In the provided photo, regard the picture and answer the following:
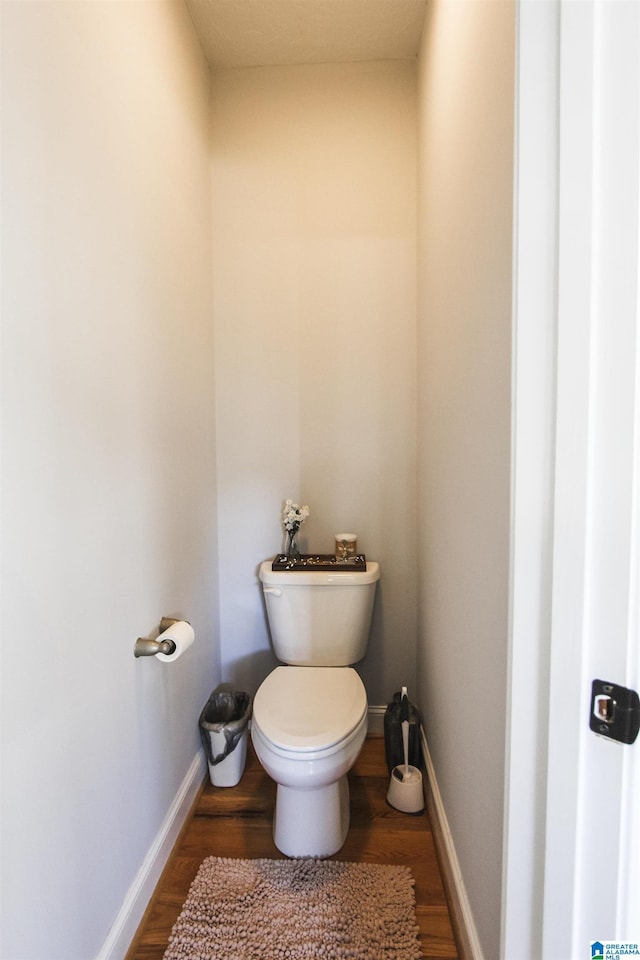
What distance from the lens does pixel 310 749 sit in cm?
121

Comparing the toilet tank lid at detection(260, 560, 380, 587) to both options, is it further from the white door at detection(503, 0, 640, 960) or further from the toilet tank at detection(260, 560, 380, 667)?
the white door at detection(503, 0, 640, 960)

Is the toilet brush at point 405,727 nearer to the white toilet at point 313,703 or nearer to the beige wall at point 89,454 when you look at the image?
the white toilet at point 313,703

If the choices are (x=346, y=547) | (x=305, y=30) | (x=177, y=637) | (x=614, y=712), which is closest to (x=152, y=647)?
(x=177, y=637)

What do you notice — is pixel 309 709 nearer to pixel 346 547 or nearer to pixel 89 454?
pixel 346 547

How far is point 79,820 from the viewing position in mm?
920

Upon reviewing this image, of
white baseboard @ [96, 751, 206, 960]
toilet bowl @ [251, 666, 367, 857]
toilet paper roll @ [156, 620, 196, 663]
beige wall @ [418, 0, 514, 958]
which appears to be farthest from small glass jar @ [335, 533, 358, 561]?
white baseboard @ [96, 751, 206, 960]

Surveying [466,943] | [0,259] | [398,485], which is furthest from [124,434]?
[466,943]

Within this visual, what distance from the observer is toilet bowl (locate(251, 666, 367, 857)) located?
4.04ft

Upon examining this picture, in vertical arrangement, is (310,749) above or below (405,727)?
above

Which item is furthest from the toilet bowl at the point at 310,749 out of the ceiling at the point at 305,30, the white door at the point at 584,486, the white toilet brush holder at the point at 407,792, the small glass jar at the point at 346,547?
the ceiling at the point at 305,30

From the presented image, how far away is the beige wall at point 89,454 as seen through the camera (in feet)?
2.52

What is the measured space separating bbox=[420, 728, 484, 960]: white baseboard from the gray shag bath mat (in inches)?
4.6

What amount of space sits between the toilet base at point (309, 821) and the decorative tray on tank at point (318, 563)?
68cm

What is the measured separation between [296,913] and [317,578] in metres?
0.91
